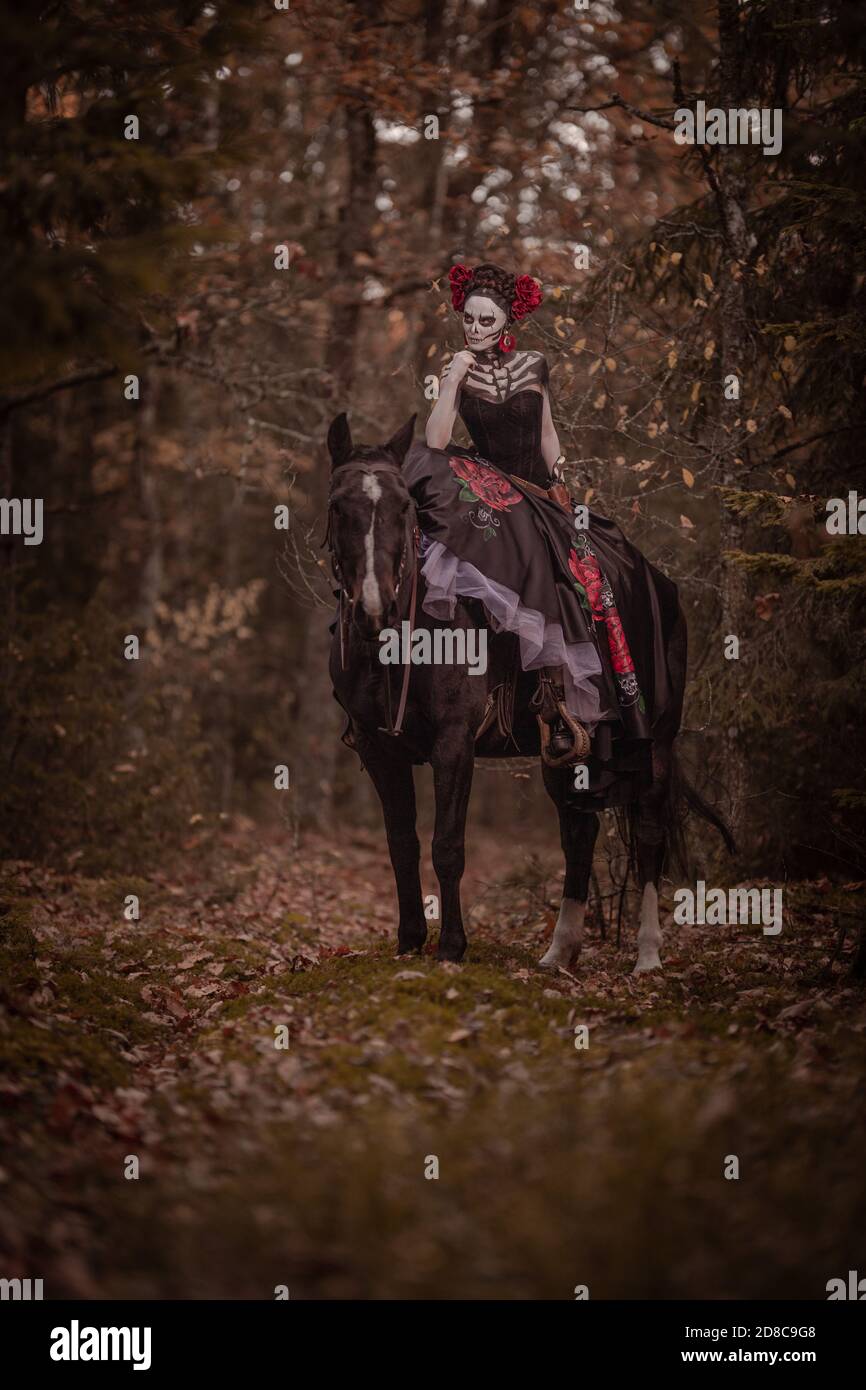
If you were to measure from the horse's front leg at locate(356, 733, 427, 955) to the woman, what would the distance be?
3.15 feet

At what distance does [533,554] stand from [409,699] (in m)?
1.22

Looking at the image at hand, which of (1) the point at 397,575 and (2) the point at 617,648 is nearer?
(1) the point at 397,575

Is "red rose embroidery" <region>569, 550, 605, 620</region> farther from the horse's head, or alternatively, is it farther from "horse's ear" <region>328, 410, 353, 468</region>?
"horse's ear" <region>328, 410, 353, 468</region>

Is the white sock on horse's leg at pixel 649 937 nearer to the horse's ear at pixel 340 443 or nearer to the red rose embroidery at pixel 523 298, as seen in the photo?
the horse's ear at pixel 340 443

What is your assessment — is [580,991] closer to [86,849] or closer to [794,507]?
[794,507]

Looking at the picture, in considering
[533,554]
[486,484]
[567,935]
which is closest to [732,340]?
[486,484]

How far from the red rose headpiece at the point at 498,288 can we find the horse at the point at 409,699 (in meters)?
1.56

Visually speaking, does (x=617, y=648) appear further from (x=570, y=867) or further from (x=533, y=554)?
(x=570, y=867)

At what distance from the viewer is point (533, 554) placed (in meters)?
6.93

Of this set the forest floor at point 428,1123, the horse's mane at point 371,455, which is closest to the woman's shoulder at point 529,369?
the horse's mane at point 371,455

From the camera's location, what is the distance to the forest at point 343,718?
3.90 metres

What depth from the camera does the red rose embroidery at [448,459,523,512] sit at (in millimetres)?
6922

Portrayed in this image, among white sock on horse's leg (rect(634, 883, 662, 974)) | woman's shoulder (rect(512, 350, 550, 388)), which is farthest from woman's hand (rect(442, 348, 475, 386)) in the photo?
white sock on horse's leg (rect(634, 883, 662, 974))

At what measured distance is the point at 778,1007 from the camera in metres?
6.49
